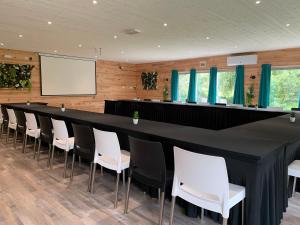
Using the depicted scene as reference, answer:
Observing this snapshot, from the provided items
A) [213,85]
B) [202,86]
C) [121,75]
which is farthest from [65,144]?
[121,75]

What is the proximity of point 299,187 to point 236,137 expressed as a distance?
157 centimetres

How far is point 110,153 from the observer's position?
2615 mm

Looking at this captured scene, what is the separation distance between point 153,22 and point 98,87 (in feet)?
23.2

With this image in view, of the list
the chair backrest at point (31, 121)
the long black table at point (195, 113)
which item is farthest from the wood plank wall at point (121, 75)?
the chair backrest at point (31, 121)

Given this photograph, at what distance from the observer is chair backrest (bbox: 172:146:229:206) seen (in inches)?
65.3

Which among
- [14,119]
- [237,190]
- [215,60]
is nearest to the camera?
[237,190]

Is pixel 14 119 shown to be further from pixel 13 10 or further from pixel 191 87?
pixel 191 87

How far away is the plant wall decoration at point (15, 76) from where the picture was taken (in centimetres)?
815

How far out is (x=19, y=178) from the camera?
3420mm

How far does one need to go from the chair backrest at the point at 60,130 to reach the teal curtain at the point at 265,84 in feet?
23.7

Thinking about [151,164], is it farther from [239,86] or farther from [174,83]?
[174,83]

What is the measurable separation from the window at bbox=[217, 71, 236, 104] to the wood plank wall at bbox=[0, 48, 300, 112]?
1.27 feet

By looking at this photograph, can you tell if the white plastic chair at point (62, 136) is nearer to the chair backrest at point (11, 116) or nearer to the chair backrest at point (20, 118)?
the chair backrest at point (20, 118)

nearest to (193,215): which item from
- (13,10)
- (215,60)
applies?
(13,10)
